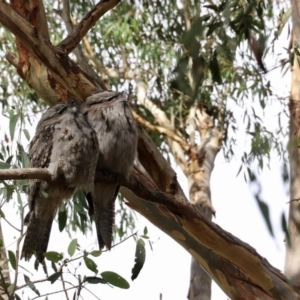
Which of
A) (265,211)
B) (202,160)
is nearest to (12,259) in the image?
(265,211)

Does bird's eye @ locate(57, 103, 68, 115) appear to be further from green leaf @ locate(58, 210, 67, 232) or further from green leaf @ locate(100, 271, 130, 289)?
green leaf @ locate(100, 271, 130, 289)

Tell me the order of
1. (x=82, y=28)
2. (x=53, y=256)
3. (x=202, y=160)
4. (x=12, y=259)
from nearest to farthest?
(x=53, y=256), (x=12, y=259), (x=82, y=28), (x=202, y=160)

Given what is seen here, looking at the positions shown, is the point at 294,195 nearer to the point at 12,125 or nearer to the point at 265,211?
the point at 12,125

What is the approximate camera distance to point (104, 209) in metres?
3.78

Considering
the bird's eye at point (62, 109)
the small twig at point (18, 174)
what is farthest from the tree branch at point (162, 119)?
the small twig at point (18, 174)

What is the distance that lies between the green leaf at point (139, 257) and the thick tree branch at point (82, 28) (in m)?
1.12

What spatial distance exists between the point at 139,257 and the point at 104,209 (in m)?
0.32

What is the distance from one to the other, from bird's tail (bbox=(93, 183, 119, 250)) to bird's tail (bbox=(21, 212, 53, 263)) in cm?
31

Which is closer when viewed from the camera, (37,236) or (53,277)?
(53,277)

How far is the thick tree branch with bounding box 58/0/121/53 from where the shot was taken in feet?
13.0

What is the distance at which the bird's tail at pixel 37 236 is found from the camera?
3365 millimetres

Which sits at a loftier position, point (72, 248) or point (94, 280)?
point (72, 248)

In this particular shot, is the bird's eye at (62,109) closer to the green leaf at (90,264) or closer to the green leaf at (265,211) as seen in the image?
the green leaf at (90,264)

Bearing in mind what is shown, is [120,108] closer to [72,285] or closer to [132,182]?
[132,182]
